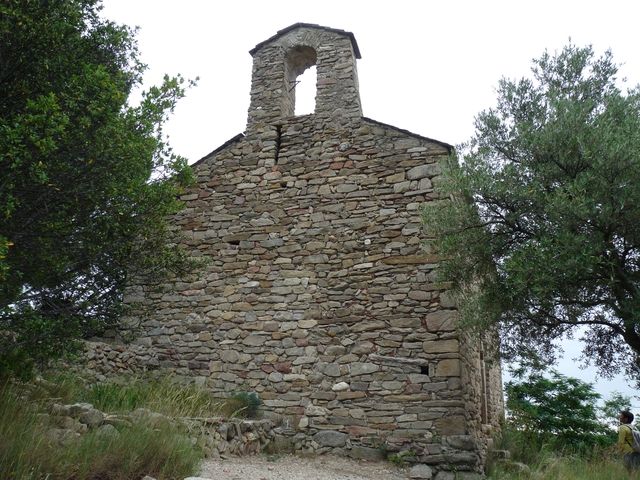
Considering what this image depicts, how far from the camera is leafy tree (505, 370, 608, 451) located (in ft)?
43.2

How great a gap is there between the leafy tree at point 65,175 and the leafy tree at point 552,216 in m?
4.43

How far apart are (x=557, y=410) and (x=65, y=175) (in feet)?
44.6

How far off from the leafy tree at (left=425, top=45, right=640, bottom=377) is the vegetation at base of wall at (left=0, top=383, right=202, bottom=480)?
4430 mm

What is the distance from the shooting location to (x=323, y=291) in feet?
29.5

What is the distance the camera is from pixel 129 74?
5922mm

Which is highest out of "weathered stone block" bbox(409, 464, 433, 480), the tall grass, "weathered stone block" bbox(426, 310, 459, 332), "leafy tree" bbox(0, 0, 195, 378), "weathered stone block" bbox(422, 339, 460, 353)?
"leafy tree" bbox(0, 0, 195, 378)

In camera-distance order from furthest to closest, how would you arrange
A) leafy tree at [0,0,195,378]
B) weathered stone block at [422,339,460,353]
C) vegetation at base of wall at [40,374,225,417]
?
weathered stone block at [422,339,460,353] < vegetation at base of wall at [40,374,225,417] < leafy tree at [0,0,195,378]

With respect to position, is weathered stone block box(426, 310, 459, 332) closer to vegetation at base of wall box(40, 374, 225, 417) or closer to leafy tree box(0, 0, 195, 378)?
vegetation at base of wall box(40, 374, 225, 417)

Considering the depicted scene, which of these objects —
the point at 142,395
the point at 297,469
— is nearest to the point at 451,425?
Result: the point at 297,469

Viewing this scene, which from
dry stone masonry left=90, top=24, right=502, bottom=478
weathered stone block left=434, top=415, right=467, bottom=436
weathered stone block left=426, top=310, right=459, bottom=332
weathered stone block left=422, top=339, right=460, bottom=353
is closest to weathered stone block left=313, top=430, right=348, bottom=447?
dry stone masonry left=90, top=24, right=502, bottom=478

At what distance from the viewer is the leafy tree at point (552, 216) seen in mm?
6301

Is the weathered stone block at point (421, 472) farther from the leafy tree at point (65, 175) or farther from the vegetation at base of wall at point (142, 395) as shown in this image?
the leafy tree at point (65, 175)

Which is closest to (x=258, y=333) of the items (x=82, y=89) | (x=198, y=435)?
(x=198, y=435)

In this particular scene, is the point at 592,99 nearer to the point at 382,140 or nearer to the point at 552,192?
the point at 552,192
